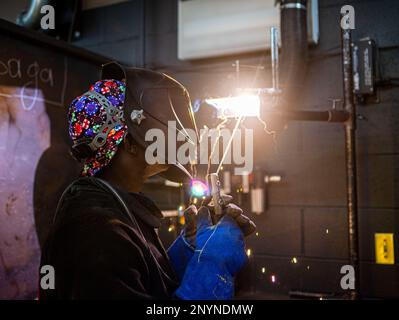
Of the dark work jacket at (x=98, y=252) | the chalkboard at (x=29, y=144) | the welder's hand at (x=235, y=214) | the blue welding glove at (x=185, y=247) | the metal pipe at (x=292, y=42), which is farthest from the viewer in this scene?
the metal pipe at (x=292, y=42)

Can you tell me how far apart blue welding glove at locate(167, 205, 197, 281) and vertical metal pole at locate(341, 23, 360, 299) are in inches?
74.5

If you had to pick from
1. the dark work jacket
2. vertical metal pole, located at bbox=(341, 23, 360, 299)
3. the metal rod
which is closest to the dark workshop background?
vertical metal pole, located at bbox=(341, 23, 360, 299)

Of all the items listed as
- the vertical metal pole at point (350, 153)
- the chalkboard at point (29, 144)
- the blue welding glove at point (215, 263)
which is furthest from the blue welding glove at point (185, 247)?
the chalkboard at point (29, 144)

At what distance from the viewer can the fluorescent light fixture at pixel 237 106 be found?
2926 millimetres

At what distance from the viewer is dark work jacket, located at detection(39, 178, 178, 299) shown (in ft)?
4.72

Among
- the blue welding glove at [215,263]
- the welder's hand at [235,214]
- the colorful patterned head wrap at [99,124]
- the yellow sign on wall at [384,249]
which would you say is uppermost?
the colorful patterned head wrap at [99,124]

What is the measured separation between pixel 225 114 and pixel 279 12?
1.67 m

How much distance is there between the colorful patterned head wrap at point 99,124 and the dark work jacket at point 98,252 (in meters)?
0.14

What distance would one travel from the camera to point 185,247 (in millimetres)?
2143

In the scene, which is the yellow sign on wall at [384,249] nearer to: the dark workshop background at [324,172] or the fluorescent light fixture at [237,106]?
the dark workshop background at [324,172]

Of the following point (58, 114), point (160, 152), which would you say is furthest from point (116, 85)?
point (58, 114)

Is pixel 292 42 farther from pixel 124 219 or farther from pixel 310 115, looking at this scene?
pixel 124 219

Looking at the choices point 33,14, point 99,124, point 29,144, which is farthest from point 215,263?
point 33,14

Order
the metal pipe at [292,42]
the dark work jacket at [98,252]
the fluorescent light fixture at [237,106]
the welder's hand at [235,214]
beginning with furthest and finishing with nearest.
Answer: the metal pipe at [292,42], the fluorescent light fixture at [237,106], the welder's hand at [235,214], the dark work jacket at [98,252]
